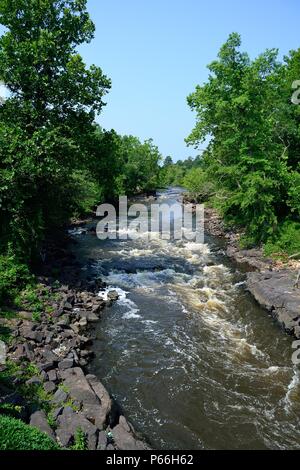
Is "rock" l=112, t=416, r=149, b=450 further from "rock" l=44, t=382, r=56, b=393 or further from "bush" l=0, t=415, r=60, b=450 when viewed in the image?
"rock" l=44, t=382, r=56, b=393

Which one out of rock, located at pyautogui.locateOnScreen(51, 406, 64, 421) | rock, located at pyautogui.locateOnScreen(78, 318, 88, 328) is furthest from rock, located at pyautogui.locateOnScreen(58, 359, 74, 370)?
rock, located at pyautogui.locateOnScreen(78, 318, 88, 328)

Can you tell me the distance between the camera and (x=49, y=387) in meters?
10.1

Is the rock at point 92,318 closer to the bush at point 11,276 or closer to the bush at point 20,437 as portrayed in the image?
the bush at point 11,276

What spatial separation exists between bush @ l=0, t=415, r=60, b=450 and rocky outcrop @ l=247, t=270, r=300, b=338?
36.1 feet

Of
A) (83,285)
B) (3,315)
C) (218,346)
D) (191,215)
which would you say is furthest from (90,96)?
(191,215)

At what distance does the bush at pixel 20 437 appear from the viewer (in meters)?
6.89

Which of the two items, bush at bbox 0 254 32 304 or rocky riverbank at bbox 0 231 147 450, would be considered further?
bush at bbox 0 254 32 304

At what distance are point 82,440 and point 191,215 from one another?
41564mm

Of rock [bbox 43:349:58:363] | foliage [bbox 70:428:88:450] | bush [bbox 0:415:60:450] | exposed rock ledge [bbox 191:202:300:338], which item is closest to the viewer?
bush [bbox 0:415:60:450]

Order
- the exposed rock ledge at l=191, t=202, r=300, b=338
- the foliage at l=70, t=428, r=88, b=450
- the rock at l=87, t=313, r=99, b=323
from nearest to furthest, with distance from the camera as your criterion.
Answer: the foliage at l=70, t=428, r=88, b=450 < the exposed rock ledge at l=191, t=202, r=300, b=338 < the rock at l=87, t=313, r=99, b=323

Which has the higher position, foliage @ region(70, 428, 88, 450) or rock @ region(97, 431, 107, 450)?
foliage @ region(70, 428, 88, 450)

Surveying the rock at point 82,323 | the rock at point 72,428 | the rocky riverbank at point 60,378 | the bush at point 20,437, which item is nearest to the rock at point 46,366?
the rocky riverbank at point 60,378

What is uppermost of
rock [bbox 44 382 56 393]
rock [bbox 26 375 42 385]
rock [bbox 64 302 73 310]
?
rock [bbox 64 302 73 310]

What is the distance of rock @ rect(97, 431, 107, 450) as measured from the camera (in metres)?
8.28
